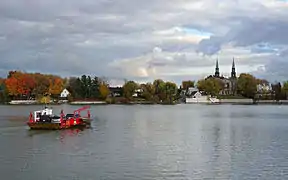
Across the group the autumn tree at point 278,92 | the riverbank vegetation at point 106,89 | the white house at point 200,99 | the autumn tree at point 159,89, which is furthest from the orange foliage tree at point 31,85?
the autumn tree at point 278,92

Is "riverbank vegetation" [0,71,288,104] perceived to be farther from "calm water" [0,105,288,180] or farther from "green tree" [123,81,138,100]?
"calm water" [0,105,288,180]

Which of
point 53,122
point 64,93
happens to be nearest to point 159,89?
point 64,93

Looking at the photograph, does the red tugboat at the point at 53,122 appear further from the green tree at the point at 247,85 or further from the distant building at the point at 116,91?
the green tree at the point at 247,85

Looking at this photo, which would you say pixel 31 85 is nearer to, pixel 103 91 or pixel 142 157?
pixel 103 91

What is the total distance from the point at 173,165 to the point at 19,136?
21658 millimetres

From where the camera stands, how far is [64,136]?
4338 cm

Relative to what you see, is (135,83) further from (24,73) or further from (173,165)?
(173,165)

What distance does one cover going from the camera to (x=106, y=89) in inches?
6604

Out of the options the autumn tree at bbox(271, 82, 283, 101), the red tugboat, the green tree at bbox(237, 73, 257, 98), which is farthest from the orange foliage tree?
the red tugboat

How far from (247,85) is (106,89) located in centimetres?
5515

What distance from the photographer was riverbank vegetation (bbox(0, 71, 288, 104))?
159 m

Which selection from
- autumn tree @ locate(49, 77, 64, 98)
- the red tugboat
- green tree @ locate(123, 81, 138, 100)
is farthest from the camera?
green tree @ locate(123, 81, 138, 100)

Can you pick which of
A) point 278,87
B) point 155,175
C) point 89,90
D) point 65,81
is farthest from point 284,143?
point 278,87

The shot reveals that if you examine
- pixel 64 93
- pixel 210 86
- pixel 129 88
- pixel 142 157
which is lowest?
pixel 142 157
